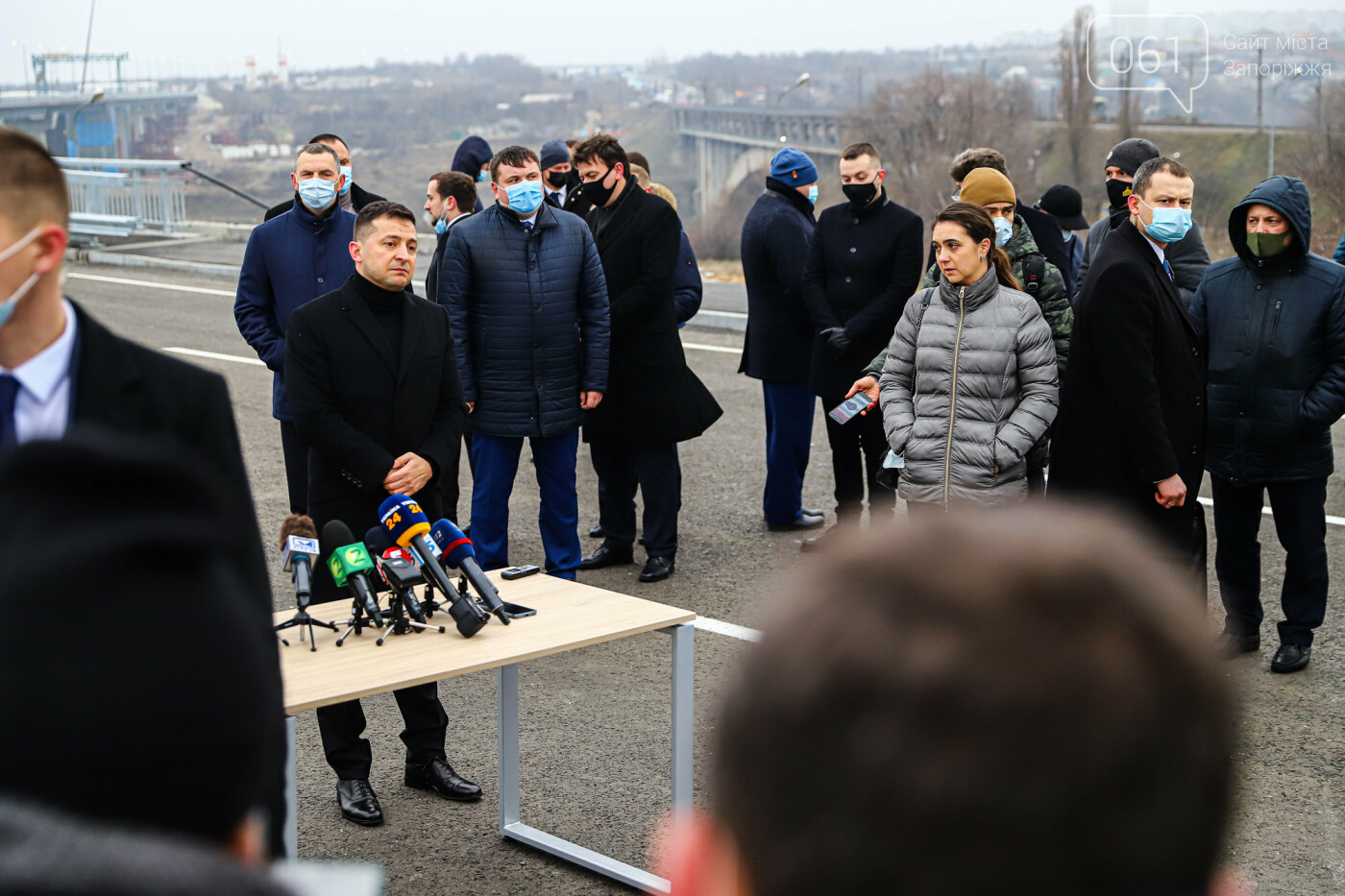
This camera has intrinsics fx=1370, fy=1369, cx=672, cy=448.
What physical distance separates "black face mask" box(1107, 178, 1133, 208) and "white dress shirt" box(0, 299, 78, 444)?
5998 mm

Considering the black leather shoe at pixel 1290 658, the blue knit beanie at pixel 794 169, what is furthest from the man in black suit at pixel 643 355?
the black leather shoe at pixel 1290 658

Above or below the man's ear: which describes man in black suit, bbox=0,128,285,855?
above

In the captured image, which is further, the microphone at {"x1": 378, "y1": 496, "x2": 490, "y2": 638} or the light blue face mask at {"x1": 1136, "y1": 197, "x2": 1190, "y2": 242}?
the light blue face mask at {"x1": 1136, "y1": 197, "x2": 1190, "y2": 242}

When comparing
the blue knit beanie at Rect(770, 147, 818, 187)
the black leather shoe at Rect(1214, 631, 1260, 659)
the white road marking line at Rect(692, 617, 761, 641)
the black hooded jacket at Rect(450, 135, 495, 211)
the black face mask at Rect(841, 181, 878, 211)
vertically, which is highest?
the black hooded jacket at Rect(450, 135, 495, 211)

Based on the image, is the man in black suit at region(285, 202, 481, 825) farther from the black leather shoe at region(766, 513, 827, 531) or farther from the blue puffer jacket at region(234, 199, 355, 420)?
the black leather shoe at region(766, 513, 827, 531)

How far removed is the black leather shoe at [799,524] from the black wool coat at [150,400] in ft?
20.5

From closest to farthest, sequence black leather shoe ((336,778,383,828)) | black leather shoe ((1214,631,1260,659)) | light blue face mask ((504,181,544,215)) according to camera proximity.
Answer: black leather shoe ((336,778,383,828)), black leather shoe ((1214,631,1260,659)), light blue face mask ((504,181,544,215))

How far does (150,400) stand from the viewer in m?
2.15

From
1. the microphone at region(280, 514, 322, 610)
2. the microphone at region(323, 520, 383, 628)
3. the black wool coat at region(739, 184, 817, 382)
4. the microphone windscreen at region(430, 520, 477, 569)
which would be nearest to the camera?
the microphone at region(280, 514, 322, 610)

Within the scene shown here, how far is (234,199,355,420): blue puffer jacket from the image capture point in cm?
651

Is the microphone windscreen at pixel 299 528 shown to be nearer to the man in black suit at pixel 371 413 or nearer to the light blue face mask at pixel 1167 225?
the man in black suit at pixel 371 413

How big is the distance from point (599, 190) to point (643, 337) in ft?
2.75

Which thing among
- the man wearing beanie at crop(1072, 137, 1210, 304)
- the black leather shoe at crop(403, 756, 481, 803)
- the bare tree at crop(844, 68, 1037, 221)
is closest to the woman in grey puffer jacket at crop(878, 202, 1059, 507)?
the man wearing beanie at crop(1072, 137, 1210, 304)

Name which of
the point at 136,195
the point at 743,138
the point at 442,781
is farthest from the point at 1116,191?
the point at 743,138
